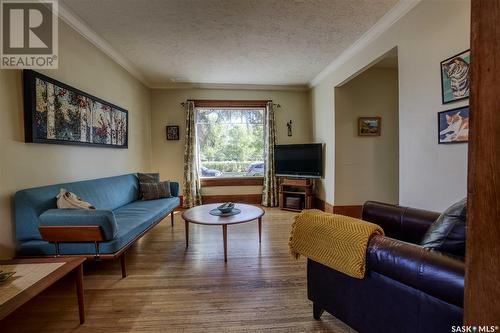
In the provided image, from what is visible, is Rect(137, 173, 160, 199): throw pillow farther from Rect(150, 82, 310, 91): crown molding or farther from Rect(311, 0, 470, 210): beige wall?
Rect(311, 0, 470, 210): beige wall

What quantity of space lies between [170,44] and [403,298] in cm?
361

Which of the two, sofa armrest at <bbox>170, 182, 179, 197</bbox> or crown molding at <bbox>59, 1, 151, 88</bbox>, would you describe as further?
sofa armrest at <bbox>170, 182, 179, 197</bbox>

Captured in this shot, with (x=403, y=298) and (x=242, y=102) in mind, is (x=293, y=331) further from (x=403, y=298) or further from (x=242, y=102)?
(x=242, y=102)

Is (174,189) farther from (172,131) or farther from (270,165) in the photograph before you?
(270,165)

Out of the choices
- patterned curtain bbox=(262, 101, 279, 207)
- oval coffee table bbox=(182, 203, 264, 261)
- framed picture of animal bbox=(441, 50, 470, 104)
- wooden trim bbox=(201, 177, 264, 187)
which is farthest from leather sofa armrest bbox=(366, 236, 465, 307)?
wooden trim bbox=(201, 177, 264, 187)

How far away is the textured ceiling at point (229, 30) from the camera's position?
2.47m

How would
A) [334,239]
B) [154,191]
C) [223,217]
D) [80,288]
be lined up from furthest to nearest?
1. [154,191]
2. [223,217]
3. [80,288]
4. [334,239]

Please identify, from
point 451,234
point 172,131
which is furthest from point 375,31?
point 172,131

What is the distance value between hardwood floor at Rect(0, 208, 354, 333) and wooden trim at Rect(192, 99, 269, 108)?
326cm

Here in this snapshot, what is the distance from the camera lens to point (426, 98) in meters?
2.25

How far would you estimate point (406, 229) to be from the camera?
1.86 metres

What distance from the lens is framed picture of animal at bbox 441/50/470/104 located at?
185 cm

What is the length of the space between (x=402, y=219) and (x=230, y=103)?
4.23 metres

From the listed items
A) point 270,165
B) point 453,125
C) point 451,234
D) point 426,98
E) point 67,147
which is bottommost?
point 451,234
